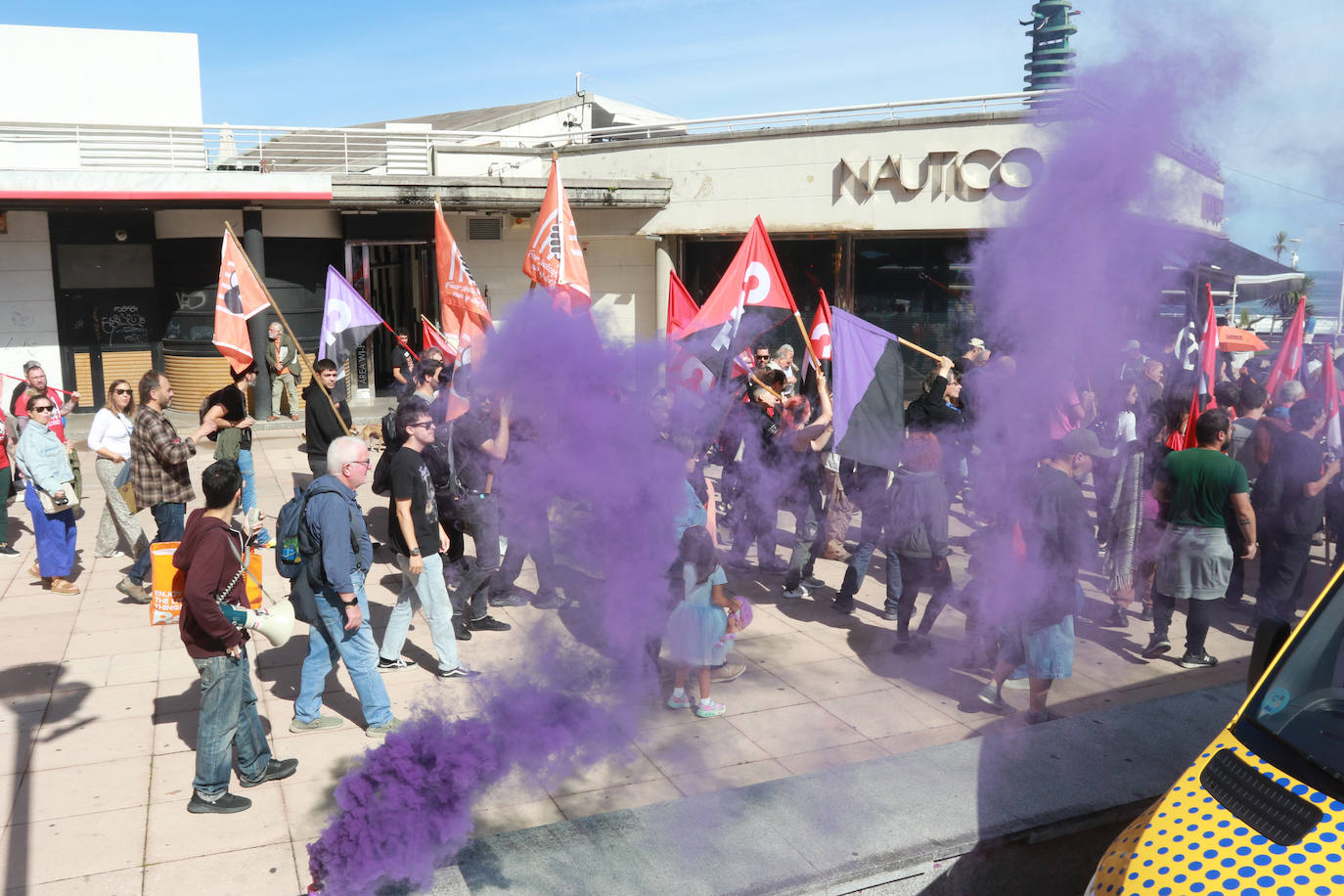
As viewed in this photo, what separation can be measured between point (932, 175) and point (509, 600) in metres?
13.3

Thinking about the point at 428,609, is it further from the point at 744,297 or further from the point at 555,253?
the point at 555,253

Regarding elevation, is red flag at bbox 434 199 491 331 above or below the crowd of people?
above

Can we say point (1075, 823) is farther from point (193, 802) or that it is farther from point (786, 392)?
point (786, 392)

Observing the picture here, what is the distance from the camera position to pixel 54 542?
862cm

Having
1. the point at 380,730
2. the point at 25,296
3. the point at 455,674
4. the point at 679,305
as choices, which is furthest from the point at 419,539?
the point at 25,296

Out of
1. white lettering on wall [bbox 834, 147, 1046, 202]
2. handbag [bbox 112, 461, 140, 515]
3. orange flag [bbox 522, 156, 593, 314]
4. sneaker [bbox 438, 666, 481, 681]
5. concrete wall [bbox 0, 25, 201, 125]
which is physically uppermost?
concrete wall [bbox 0, 25, 201, 125]

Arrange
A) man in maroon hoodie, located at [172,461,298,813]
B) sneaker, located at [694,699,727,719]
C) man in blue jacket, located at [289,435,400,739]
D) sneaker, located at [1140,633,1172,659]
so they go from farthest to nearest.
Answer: sneaker, located at [1140,633,1172,659], sneaker, located at [694,699,727,719], man in blue jacket, located at [289,435,400,739], man in maroon hoodie, located at [172,461,298,813]

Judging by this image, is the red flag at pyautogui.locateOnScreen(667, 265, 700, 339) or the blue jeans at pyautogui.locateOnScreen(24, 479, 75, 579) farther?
the red flag at pyautogui.locateOnScreen(667, 265, 700, 339)

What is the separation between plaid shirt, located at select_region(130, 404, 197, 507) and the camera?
310 inches

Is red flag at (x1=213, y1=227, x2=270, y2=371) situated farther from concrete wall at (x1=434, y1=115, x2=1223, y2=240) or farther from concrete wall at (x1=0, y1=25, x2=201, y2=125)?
concrete wall at (x1=0, y1=25, x2=201, y2=125)

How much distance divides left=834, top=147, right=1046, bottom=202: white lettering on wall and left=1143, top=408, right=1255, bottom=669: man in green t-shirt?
1076cm

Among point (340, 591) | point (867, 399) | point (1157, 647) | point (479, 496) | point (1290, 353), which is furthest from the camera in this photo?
point (1290, 353)

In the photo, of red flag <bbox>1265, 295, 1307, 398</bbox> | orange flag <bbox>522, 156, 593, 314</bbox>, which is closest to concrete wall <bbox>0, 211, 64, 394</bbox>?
orange flag <bbox>522, 156, 593, 314</bbox>

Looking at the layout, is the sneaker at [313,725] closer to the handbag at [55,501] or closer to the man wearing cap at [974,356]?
the handbag at [55,501]
